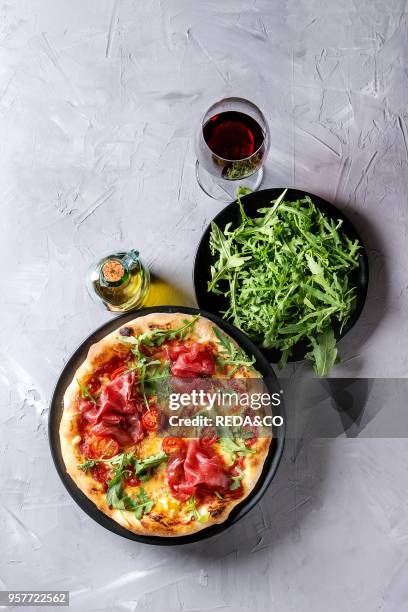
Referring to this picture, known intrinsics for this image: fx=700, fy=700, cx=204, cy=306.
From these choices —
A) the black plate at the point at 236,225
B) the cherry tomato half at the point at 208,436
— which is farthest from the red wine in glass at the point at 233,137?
the cherry tomato half at the point at 208,436

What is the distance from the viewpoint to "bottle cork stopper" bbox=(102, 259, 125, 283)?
86.0 inches

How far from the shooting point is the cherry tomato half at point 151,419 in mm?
2172

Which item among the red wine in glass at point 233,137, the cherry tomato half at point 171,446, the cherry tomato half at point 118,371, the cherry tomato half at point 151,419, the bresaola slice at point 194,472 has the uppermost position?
the red wine in glass at point 233,137

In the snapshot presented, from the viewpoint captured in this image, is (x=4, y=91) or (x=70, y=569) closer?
(x=70, y=569)

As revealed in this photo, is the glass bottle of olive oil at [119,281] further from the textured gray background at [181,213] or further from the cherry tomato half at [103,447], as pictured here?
the cherry tomato half at [103,447]

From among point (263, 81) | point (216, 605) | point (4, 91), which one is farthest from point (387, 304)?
point (4, 91)

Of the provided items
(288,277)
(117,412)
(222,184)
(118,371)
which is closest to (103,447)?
(117,412)

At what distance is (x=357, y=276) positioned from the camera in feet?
7.58

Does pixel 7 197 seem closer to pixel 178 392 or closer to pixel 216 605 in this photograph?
pixel 178 392

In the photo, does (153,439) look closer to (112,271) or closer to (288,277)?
(112,271)

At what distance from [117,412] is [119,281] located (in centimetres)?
41

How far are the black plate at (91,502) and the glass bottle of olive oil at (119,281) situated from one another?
0.09 m

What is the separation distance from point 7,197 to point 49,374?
2.16 ft

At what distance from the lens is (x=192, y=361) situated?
7.01ft
